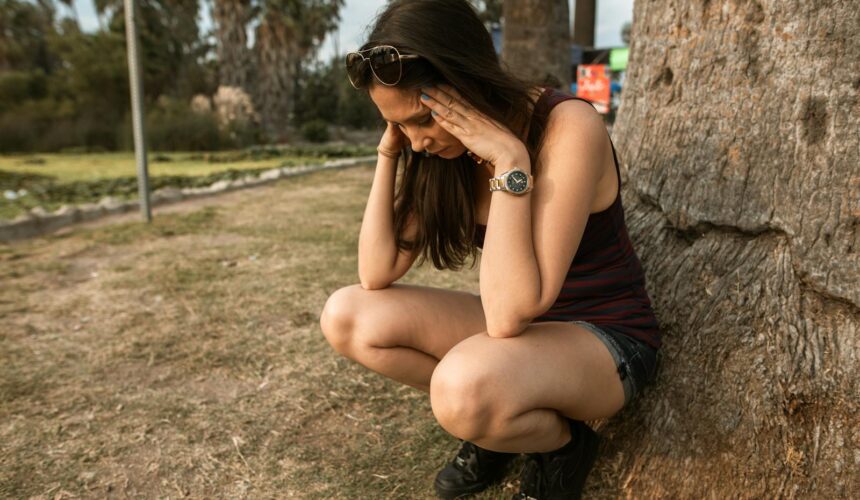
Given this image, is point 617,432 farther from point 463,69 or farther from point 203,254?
point 203,254

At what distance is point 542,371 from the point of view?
151cm

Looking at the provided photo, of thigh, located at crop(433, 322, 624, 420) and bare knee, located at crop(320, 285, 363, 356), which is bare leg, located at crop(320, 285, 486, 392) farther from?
thigh, located at crop(433, 322, 624, 420)

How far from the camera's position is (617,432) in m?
1.87

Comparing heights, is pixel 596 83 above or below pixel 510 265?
above

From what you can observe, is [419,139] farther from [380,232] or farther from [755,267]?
[755,267]

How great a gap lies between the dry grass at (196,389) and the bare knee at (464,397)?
1.71ft

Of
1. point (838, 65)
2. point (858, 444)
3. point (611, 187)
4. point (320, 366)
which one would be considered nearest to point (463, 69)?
point (611, 187)

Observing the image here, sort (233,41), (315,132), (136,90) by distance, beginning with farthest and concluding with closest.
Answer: (315,132), (233,41), (136,90)

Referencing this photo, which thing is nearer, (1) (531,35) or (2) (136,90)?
(2) (136,90)

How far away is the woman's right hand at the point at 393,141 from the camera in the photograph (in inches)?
76.7

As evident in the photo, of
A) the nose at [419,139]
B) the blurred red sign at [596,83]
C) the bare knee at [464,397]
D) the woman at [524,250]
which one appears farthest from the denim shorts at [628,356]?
the blurred red sign at [596,83]

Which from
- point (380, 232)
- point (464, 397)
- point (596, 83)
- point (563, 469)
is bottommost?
point (563, 469)

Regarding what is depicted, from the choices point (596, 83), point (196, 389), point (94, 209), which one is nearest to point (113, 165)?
point (94, 209)

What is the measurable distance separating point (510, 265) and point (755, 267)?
696 millimetres
